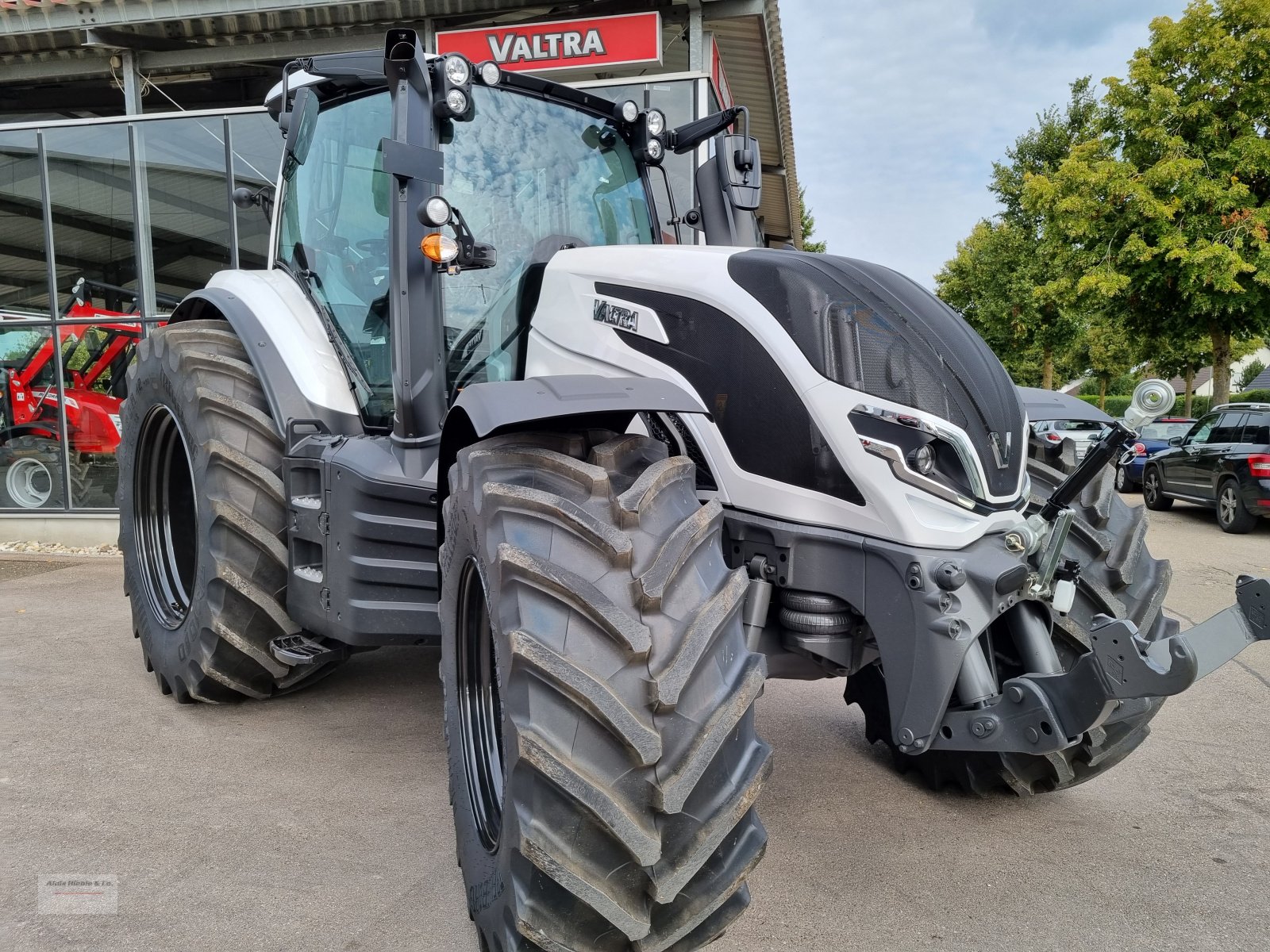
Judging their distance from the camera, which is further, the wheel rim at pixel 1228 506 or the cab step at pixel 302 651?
the wheel rim at pixel 1228 506

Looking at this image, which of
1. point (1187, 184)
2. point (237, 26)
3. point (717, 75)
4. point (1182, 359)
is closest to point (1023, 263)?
point (1182, 359)

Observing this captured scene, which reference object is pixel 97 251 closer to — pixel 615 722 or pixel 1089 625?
pixel 615 722

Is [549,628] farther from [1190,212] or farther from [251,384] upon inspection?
[1190,212]

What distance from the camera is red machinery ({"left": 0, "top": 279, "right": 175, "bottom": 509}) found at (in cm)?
947

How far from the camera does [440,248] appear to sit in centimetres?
306

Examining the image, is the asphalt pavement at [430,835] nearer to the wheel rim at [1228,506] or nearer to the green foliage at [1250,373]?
the wheel rim at [1228,506]

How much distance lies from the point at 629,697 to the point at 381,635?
156 centimetres

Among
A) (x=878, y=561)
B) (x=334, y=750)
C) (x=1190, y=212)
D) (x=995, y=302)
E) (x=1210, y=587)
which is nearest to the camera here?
(x=878, y=561)

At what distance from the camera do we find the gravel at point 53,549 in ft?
30.2

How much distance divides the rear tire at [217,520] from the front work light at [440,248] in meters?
1.21

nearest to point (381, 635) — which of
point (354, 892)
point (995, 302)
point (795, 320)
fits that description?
point (354, 892)

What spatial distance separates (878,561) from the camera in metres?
2.50

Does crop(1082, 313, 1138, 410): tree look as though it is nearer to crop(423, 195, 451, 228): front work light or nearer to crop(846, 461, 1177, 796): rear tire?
crop(846, 461, 1177, 796): rear tire

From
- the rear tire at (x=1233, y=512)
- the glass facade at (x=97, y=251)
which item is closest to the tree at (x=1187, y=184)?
the rear tire at (x=1233, y=512)
